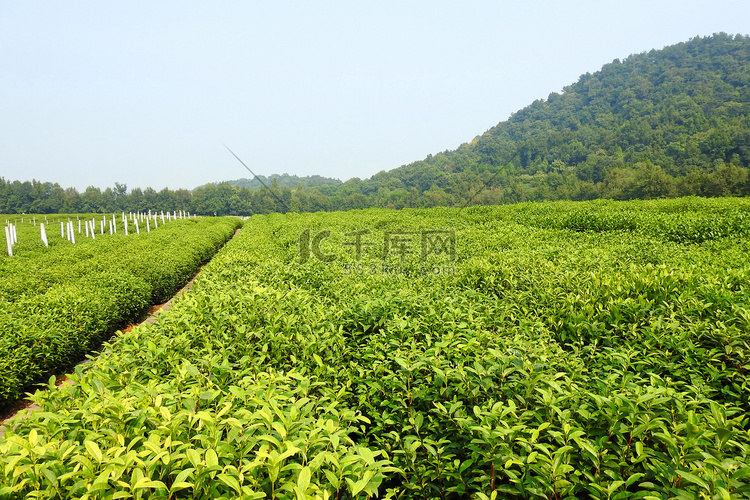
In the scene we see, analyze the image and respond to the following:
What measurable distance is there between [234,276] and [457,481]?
178 inches

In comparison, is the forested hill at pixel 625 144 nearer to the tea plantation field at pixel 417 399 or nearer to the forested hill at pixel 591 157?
the forested hill at pixel 591 157

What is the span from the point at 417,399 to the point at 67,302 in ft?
24.0

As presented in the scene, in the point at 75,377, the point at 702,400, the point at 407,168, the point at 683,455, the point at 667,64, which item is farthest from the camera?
the point at 667,64

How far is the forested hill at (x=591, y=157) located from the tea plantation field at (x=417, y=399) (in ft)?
84.7

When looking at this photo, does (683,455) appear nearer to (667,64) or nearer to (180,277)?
(180,277)

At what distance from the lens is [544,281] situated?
444 cm

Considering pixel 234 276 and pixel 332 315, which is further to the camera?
pixel 234 276

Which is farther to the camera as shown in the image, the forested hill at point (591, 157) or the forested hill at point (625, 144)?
the forested hill at point (591, 157)

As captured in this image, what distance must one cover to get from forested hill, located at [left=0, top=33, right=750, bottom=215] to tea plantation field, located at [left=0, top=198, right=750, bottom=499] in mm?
25818

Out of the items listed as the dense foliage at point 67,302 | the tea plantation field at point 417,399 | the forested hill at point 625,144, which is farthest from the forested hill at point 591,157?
the tea plantation field at point 417,399

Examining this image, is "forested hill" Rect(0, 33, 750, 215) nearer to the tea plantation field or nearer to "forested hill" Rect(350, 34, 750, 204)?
"forested hill" Rect(350, 34, 750, 204)

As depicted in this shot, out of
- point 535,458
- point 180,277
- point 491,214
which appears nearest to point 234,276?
point 535,458

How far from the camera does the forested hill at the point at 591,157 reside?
48406mm

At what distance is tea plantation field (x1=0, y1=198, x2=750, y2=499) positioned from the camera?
4.26ft
